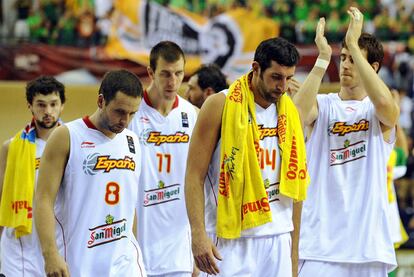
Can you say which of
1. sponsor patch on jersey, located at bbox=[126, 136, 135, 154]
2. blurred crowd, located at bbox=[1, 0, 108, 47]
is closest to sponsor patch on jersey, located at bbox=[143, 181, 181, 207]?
sponsor patch on jersey, located at bbox=[126, 136, 135, 154]

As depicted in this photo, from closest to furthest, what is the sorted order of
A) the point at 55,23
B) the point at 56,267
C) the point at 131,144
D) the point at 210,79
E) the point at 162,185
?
the point at 56,267, the point at 131,144, the point at 162,185, the point at 210,79, the point at 55,23

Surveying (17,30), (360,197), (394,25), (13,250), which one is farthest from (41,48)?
(360,197)

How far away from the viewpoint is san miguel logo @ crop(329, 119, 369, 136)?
26.5 feet

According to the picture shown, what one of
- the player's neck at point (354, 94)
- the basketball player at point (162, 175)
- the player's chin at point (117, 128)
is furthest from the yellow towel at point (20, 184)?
the player's neck at point (354, 94)

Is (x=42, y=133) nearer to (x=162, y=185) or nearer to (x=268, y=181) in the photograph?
(x=162, y=185)

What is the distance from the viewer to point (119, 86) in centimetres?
709

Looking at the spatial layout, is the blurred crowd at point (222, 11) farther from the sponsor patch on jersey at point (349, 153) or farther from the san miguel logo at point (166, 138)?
the sponsor patch on jersey at point (349, 153)

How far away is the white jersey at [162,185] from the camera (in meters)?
9.23

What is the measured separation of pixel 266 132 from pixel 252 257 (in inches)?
32.9

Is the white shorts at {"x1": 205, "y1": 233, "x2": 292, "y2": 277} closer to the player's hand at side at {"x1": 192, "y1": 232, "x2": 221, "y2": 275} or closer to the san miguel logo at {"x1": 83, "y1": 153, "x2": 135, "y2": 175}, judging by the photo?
the player's hand at side at {"x1": 192, "y1": 232, "x2": 221, "y2": 275}

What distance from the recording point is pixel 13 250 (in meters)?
9.61

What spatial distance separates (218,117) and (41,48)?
1399 centimetres

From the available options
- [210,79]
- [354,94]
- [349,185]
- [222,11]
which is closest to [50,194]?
[349,185]

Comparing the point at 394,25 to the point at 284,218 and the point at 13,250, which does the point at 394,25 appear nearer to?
the point at 13,250
